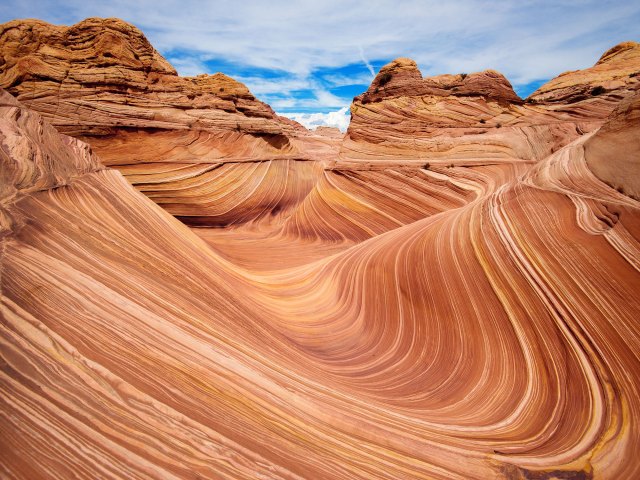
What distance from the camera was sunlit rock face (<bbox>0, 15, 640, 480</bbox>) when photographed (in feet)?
4.75

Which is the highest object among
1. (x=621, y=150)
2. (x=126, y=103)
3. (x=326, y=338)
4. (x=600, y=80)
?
(x=600, y=80)

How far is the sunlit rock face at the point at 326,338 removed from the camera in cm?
145

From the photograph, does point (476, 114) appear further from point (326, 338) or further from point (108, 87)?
point (108, 87)

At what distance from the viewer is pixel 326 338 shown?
3873 mm

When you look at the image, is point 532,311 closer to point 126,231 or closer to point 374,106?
point 126,231

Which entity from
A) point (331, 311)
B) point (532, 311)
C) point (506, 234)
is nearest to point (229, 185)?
point (331, 311)

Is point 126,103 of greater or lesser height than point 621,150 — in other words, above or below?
below

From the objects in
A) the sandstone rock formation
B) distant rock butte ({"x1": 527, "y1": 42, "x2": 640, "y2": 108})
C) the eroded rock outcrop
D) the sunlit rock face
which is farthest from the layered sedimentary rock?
the sandstone rock formation

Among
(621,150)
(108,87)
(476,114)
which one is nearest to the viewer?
(621,150)

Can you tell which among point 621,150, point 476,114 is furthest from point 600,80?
point 621,150

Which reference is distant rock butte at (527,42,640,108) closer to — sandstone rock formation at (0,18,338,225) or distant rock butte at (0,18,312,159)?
distant rock butte at (0,18,312,159)

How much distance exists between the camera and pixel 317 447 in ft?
5.82

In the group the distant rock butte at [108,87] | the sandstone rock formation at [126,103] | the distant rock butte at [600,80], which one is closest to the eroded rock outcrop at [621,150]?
the distant rock butte at [600,80]

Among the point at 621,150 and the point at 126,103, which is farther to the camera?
the point at 126,103
